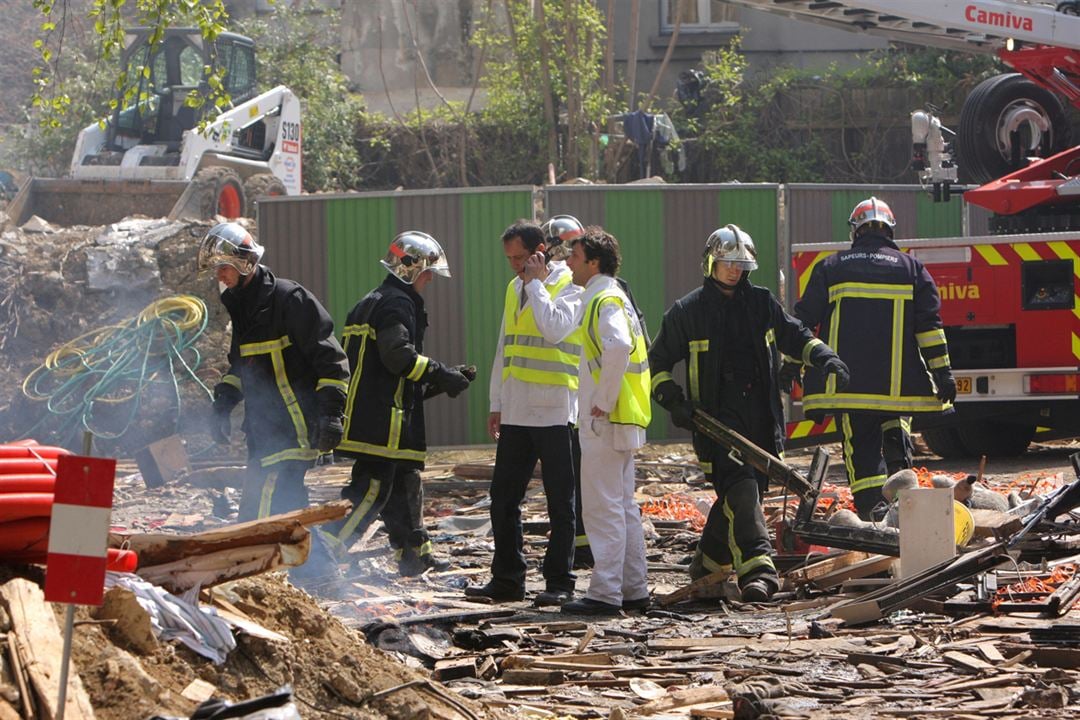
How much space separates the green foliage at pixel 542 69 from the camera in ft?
83.7

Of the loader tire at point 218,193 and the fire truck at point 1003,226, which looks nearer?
the fire truck at point 1003,226

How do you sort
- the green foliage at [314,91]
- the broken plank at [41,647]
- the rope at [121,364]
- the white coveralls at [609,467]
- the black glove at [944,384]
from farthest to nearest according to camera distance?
the green foliage at [314,91], the rope at [121,364], the black glove at [944,384], the white coveralls at [609,467], the broken plank at [41,647]

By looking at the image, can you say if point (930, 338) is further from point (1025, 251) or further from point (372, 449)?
point (1025, 251)

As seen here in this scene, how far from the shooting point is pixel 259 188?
890 inches

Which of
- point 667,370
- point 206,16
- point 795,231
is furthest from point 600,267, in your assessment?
point 795,231

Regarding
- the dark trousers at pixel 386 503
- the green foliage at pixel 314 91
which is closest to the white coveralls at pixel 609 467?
the dark trousers at pixel 386 503

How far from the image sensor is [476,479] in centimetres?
1350

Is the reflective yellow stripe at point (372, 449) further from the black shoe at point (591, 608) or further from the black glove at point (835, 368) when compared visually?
the black glove at point (835, 368)

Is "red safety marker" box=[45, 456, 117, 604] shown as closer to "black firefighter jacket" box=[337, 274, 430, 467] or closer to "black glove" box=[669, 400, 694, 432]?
"black firefighter jacket" box=[337, 274, 430, 467]

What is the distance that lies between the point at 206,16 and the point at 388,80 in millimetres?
22646

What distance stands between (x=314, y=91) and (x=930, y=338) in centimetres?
1999

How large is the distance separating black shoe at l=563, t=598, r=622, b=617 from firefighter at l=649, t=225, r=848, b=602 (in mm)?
741

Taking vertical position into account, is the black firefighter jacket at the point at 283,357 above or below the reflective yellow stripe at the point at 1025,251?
below

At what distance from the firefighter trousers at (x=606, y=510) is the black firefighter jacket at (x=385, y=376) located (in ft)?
3.95
